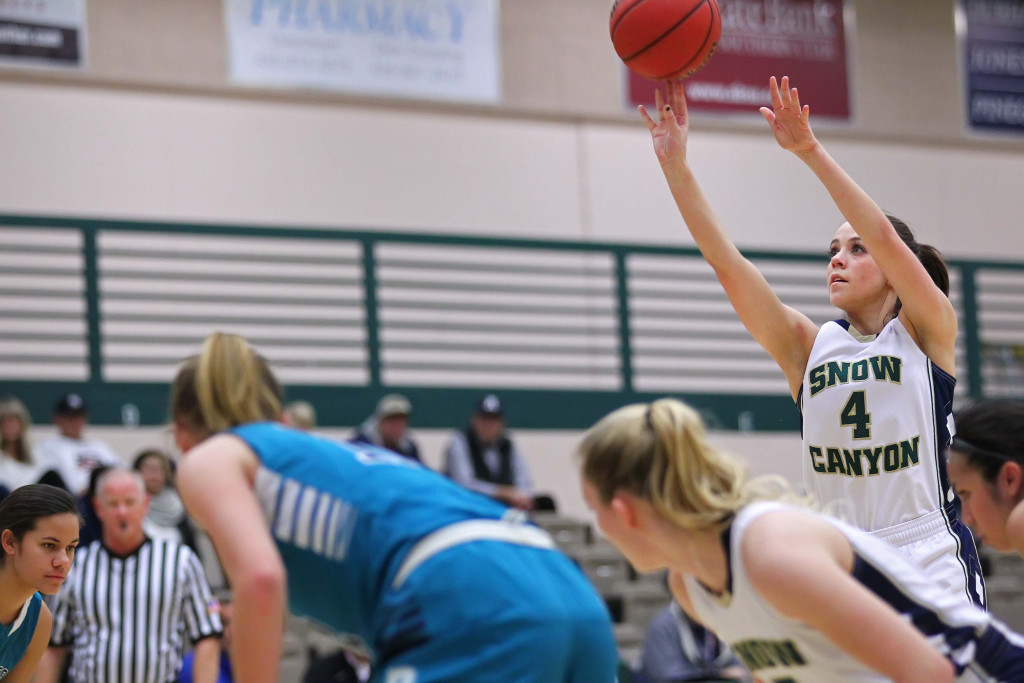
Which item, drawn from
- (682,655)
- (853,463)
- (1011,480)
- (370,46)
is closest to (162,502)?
(682,655)

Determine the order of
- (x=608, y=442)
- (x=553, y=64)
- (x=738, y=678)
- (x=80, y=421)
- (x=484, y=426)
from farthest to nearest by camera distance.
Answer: (x=553, y=64)
(x=484, y=426)
(x=80, y=421)
(x=738, y=678)
(x=608, y=442)

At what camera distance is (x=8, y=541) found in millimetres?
3848

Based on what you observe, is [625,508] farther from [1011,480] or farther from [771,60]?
[771,60]

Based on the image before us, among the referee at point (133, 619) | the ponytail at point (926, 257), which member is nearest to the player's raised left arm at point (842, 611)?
the ponytail at point (926, 257)

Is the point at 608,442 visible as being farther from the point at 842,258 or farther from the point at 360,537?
the point at 842,258

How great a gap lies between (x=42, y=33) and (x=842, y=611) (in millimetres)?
12760

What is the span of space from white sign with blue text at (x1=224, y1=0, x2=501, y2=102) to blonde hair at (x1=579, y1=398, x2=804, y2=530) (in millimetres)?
12360

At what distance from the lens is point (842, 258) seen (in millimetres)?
3918

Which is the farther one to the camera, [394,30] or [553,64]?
[553,64]

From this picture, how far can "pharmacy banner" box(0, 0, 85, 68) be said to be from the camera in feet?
43.4

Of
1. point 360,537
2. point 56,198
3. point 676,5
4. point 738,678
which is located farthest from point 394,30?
point 360,537

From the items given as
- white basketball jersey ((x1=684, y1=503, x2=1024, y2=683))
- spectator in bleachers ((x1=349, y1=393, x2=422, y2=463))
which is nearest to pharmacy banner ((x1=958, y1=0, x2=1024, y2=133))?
spectator in bleachers ((x1=349, y1=393, x2=422, y2=463))

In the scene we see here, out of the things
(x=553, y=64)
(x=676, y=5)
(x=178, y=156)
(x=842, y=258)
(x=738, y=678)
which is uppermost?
(x=553, y=64)

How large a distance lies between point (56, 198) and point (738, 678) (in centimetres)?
876
